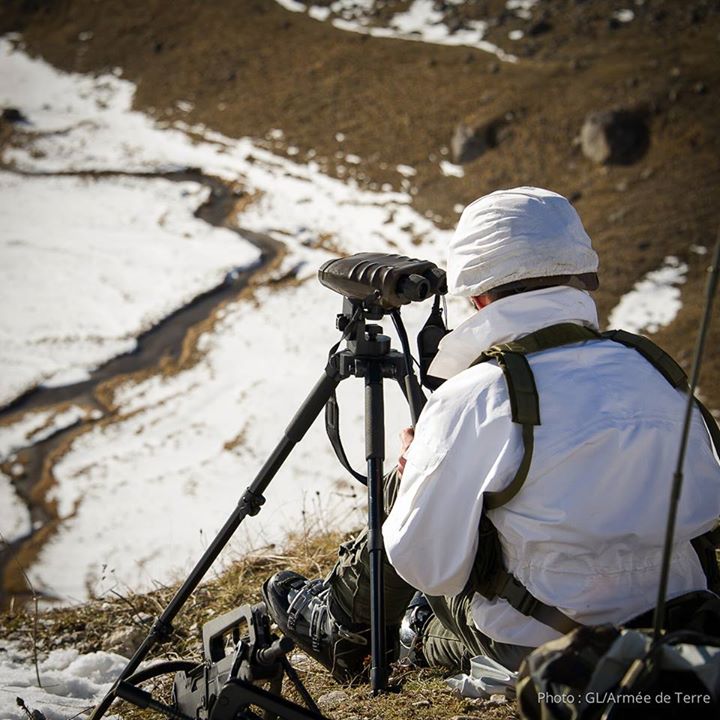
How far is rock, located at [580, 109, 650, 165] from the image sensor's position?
1337 centimetres

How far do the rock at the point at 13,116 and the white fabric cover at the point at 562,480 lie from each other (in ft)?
69.6

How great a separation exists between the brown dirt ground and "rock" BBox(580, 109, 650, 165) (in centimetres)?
17

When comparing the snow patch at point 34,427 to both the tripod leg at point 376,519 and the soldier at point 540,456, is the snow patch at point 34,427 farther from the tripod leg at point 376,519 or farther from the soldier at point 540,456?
the soldier at point 540,456

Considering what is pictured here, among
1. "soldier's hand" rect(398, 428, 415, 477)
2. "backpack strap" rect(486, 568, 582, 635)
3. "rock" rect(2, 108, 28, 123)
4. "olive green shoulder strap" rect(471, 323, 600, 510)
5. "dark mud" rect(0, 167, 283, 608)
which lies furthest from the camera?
"rock" rect(2, 108, 28, 123)

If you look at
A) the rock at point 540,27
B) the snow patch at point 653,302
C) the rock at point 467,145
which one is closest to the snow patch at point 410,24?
the rock at point 540,27

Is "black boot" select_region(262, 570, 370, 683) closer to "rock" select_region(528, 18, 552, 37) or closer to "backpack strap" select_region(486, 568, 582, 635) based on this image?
"backpack strap" select_region(486, 568, 582, 635)

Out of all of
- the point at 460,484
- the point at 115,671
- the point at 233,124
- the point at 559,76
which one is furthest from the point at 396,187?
the point at 460,484

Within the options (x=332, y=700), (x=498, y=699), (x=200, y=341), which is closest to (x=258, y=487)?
(x=332, y=700)

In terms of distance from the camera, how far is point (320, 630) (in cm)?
276

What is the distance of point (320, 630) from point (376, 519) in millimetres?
508

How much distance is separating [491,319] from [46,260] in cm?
1452

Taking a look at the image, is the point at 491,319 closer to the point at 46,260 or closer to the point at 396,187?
the point at 396,187

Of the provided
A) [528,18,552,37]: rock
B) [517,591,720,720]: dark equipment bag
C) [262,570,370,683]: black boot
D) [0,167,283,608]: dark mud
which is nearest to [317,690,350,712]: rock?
[262,570,370,683]: black boot

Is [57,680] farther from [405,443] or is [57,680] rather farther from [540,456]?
[540,456]
